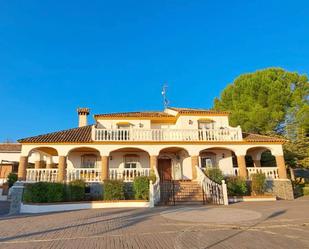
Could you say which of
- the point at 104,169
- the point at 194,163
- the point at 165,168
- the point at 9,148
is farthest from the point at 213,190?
the point at 9,148

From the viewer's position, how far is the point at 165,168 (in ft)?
70.9

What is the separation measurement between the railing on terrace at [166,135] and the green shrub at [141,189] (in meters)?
4.70

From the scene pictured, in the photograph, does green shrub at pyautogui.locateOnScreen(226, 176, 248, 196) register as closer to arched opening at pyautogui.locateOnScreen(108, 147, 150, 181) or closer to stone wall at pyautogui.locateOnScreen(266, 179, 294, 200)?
stone wall at pyautogui.locateOnScreen(266, 179, 294, 200)

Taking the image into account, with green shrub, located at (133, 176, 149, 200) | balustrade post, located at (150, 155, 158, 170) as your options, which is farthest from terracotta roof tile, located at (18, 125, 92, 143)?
green shrub, located at (133, 176, 149, 200)

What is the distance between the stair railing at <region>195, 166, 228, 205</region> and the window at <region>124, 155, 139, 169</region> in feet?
20.7

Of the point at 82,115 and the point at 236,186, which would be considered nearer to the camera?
the point at 236,186

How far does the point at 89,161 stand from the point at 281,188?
51.7 feet

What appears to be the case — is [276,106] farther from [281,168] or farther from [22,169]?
[22,169]

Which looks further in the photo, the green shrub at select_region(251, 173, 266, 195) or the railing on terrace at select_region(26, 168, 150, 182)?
the railing on terrace at select_region(26, 168, 150, 182)

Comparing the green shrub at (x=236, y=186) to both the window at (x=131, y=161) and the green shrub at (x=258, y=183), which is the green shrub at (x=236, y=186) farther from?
the window at (x=131, y=161)

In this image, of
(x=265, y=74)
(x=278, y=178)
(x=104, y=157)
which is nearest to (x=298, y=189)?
(x=278, y=178)

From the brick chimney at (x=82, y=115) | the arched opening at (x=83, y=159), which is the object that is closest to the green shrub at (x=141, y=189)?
the arched opening at (x=83, y=159)

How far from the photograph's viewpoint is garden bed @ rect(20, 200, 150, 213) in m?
13.1

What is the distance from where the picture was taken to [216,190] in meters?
15.0
